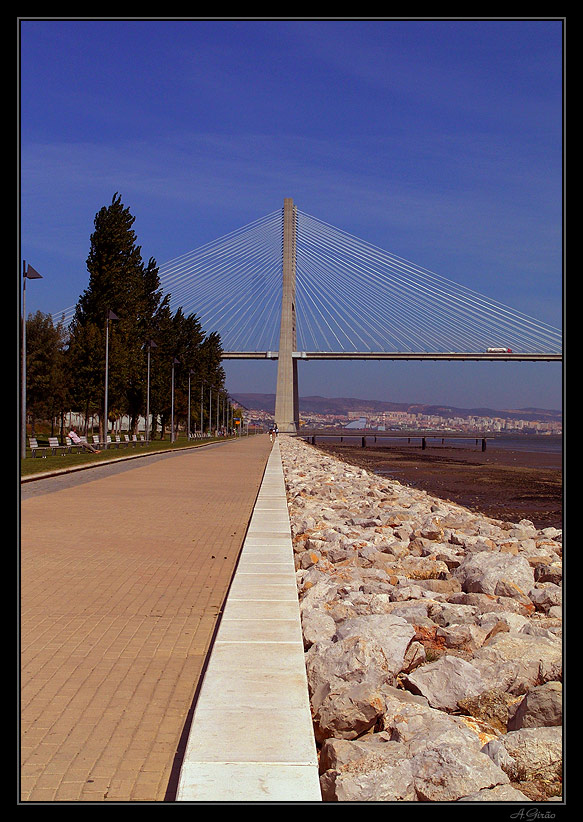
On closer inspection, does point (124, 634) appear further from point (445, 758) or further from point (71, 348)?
point (71, 348)

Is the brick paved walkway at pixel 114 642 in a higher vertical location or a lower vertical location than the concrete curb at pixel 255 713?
lower

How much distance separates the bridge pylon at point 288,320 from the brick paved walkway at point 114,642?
218ft

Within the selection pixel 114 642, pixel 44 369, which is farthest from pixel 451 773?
pixel 44 369

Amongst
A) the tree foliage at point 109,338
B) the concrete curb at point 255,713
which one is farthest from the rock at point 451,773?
the tree foliage at point 109,338

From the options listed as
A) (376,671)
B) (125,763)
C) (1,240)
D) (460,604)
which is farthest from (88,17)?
(460,604)

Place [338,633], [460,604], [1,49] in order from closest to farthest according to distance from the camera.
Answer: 1. [1,49]
2. [338,633]
3. [460,604]

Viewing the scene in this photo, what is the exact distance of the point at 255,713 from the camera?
3.33 meters

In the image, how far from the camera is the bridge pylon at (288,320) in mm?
77812

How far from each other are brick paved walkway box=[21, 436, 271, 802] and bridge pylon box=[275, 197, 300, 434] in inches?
2618

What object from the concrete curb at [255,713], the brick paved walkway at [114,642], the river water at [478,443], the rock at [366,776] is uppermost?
the concrete curb at [255,713]

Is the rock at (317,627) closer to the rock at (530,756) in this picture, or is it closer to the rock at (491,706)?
the rock at (491,706)

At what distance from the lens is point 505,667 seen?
446cm

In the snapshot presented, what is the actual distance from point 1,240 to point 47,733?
2.24 meters

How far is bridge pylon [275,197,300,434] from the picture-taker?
255 ft
